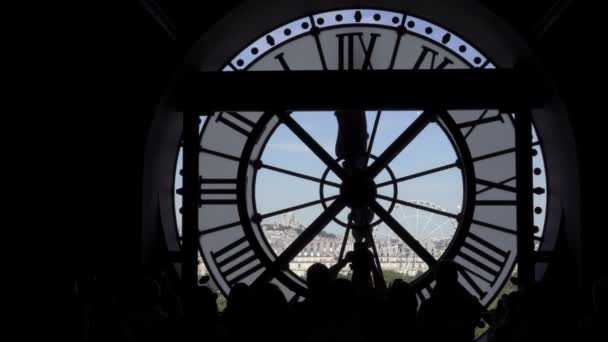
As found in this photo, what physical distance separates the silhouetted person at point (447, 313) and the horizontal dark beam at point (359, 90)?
1.56 m

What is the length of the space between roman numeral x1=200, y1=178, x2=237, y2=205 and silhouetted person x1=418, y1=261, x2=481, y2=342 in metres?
2.44

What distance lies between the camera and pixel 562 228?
3883 millimetres

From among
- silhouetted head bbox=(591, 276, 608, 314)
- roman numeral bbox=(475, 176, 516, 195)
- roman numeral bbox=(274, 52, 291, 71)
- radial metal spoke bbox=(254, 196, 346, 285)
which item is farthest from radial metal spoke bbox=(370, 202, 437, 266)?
silhouetted head bbox=(591, 276, 608, 314)

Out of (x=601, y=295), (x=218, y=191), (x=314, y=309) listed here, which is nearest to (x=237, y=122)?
(x=218, y=191)

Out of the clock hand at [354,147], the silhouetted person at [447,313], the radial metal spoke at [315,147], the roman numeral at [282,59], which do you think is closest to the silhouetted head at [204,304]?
the silhouetted person at [447,313]

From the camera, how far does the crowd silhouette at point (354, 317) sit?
2.01m

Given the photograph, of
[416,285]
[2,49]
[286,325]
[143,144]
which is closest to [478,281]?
[416,285]

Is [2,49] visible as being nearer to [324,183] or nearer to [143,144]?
[143,144]

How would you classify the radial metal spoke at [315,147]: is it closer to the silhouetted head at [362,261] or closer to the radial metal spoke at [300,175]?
the radial metal spoke at [300,175]

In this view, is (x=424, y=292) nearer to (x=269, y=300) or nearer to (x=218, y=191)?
(x=218, y=191)

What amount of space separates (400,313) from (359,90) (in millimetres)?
1860

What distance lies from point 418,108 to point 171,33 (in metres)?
1.38

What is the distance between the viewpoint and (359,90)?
374 centimetres

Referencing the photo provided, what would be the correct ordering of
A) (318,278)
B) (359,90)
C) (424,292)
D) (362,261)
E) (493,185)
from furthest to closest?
(424,292) < (493,185) < (359,90) < (362,261) < (318,278)
